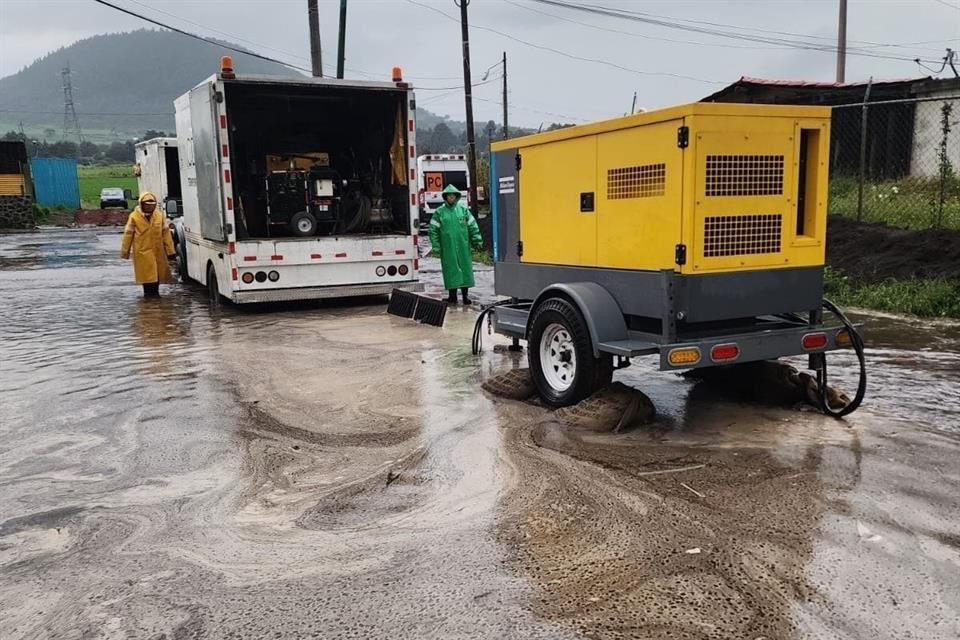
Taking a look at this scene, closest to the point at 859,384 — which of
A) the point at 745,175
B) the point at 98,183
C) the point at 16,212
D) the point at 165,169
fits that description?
the point at 745,175

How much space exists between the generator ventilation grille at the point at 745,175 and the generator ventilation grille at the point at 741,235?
16 cm

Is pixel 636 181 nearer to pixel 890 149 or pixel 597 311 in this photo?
pixel 597 311

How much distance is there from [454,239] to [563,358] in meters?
5.65

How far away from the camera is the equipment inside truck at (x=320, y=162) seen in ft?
39.7

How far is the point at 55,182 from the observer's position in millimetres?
48188

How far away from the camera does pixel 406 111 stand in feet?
38.0

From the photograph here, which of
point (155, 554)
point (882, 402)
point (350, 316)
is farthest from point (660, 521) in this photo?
point (350, 316)

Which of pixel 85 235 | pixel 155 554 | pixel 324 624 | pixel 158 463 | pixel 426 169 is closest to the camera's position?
pixel 324 624

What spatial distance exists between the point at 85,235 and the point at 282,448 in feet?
97.9

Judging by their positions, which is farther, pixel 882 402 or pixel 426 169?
pixel 426 169

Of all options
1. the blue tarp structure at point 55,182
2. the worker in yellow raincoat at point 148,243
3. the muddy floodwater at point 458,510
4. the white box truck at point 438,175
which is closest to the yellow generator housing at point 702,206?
the muddy floodwater at point 458,510

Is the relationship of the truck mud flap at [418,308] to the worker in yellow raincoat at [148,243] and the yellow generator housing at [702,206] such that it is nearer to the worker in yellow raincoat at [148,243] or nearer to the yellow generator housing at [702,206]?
the yellow generator housing at [702,206]

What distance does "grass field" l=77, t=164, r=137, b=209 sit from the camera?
5800 cm

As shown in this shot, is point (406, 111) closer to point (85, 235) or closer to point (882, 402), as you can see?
point (882, 402)
